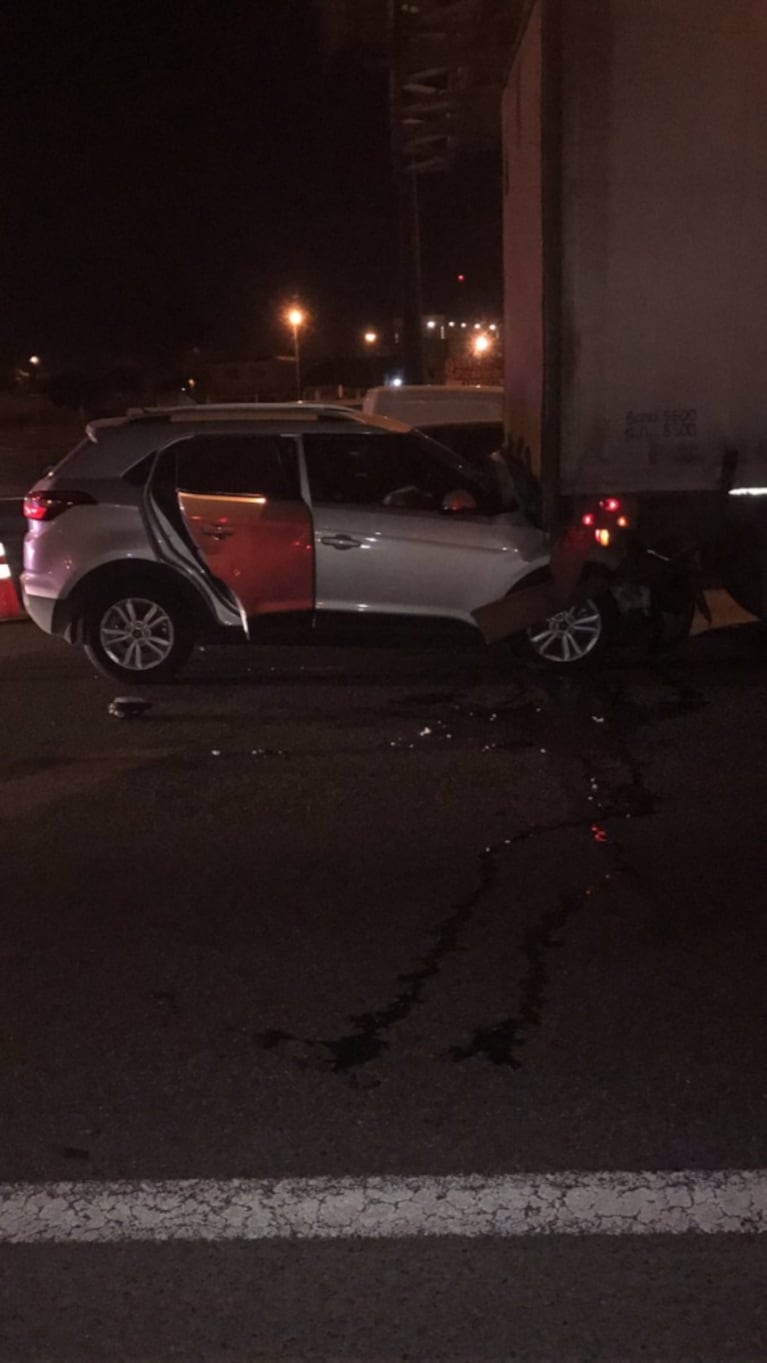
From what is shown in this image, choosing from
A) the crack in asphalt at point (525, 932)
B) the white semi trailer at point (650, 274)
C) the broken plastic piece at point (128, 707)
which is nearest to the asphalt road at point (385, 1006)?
the crack in asphalt at point (525, 932)

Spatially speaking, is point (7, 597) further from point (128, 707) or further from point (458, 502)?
point (458, 502)

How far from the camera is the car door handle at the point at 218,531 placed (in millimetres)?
8688

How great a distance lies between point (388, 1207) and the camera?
3520mm

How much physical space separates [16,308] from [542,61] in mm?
70577

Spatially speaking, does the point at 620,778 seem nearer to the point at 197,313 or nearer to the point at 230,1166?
the point at 230,1166

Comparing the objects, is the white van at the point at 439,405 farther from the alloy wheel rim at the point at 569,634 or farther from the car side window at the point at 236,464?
the alloy wheel rim at the point at 569,634

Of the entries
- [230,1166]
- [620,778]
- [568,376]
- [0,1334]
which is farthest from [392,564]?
[0,1334]

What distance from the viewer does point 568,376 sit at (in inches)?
336

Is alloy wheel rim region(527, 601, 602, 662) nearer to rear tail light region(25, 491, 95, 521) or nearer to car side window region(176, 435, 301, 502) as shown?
car side window region(176, 435, 301, 502)

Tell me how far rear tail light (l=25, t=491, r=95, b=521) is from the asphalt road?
1435 mm

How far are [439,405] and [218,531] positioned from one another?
5.07m

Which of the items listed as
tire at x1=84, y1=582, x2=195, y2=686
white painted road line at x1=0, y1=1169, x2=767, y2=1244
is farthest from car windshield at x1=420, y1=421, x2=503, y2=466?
white painted road line at x1=0, y1=1169, x2=767, y2=1244

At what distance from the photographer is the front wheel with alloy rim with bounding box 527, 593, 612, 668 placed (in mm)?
8961

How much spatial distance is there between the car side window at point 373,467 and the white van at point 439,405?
13.0ft
